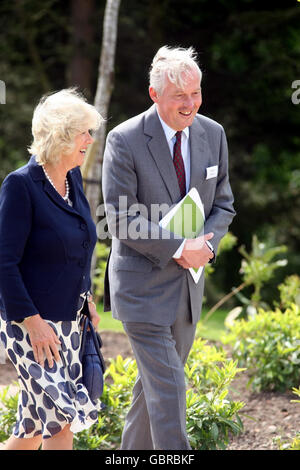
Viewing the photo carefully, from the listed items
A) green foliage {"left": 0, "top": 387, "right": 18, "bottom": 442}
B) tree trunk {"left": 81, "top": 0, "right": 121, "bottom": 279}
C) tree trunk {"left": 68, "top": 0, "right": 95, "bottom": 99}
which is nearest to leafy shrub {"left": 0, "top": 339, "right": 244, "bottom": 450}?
green foliage {"left": 0, "top": 387, "right": 18, "bottom": 442}

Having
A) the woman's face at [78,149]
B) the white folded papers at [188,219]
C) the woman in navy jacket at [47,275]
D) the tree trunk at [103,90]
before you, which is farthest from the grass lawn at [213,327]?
the woman's face at [78,149]

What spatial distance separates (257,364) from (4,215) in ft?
8.73

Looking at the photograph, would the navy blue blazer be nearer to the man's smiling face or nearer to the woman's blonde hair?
the woman's blonde hair

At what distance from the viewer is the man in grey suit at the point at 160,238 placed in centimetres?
320

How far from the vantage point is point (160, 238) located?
3.19 meters

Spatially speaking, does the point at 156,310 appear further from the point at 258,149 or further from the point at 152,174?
the point at 258,149

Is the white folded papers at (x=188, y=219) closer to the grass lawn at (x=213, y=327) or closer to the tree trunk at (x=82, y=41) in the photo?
the grass lawn at (x=213, y=327)

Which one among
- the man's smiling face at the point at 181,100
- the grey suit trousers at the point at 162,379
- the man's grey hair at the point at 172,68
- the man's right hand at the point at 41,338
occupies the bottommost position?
the grey suit trousers at the point at 162,379

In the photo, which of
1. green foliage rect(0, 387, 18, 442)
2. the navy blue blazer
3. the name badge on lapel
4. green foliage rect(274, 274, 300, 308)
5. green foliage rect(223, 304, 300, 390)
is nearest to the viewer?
the navy blue blazer

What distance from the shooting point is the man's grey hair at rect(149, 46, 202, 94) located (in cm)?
319

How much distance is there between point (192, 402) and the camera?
389 centimetres

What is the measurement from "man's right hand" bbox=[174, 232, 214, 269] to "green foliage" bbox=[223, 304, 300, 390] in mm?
1934

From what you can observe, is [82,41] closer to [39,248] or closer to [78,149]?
[78,149]

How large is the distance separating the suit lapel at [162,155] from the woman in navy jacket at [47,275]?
25 centimetres
